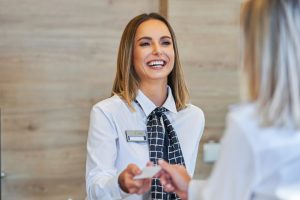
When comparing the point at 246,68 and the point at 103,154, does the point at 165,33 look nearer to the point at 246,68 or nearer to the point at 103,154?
the point at 103,154

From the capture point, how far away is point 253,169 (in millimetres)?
1127

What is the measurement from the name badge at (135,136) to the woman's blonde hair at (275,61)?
814mm

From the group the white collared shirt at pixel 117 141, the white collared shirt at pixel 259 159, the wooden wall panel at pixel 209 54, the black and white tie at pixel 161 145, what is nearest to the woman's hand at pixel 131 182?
the white collared shirt at pixel 117 141

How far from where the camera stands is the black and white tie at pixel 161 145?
6.10 ft

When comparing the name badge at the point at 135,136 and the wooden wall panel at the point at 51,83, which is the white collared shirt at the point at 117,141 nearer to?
the name badge at the point at 135,136

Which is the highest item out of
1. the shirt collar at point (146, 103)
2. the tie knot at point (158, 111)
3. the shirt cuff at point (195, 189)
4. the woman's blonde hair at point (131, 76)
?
the woman's blonde hair at point (131, 76)

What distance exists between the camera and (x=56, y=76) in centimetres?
278

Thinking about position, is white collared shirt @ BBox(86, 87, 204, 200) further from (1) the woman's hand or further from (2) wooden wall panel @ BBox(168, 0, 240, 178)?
(2) wooden wall panel @ BBox(168, 0, 240, 178)

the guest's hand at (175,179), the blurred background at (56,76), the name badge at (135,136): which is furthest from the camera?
the blurred background at (56,76)

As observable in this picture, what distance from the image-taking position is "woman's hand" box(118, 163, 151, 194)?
162cm

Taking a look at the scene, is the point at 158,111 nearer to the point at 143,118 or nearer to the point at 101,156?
the point at 143,118

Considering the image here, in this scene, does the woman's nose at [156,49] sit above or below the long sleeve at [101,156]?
above

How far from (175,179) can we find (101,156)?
1.32 feet

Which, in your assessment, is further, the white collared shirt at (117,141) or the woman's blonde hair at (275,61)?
the white collared shirt at (117,141)
